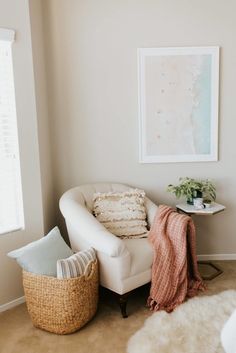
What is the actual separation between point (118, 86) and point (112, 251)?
1.58 meters

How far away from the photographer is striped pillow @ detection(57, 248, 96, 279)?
2.14m

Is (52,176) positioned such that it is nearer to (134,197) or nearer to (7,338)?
(134,197)

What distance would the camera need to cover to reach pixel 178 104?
3.07 meters

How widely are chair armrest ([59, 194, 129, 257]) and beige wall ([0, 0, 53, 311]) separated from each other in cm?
26

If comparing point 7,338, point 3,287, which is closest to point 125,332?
point 7,338

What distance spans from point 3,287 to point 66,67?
1.96 meters

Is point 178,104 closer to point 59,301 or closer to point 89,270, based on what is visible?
point 89,270

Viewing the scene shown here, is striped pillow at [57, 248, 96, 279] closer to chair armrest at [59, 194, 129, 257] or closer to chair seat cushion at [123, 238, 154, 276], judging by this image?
chair armrest at [59, 194, 129, 257]

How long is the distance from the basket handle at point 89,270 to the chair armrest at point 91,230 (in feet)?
0.37

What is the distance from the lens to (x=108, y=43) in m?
2.98

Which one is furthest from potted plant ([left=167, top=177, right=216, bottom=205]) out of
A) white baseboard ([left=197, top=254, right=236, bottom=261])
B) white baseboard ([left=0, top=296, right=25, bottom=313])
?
white baseboard ([left=0, top=296, right=25, bottom=313])

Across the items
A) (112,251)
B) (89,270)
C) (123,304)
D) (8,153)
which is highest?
(8,153)

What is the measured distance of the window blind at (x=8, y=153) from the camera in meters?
2.43

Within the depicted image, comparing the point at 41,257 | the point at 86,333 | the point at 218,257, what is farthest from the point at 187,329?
the point at 218,257
